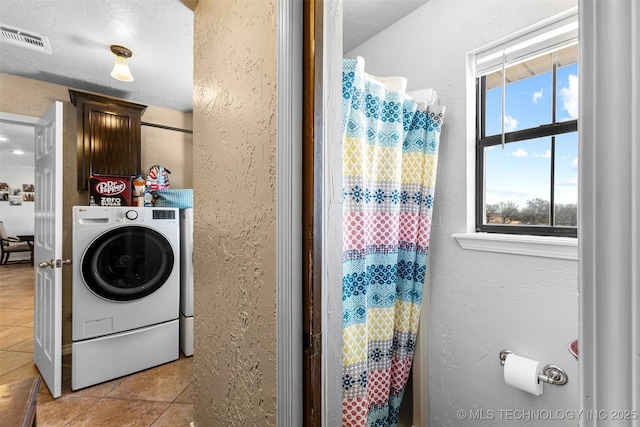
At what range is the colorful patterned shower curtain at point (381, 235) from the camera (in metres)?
1.19

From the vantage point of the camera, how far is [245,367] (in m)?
1.01

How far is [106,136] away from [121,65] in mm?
897

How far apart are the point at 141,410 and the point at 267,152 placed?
2.15 metres

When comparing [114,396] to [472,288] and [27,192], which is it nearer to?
[472,288]

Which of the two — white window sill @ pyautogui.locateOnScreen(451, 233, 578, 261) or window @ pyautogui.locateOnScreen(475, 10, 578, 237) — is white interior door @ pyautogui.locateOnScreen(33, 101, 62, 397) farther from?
window @ pyautogui.locateOnScreen(475, 10, 578, 237)

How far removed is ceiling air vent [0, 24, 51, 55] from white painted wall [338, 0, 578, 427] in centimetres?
246

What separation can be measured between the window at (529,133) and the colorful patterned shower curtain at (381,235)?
0.99 ft

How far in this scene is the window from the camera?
130 centimetres

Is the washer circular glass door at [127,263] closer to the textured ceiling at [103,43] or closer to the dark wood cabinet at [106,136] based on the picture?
the dark wood cabinet at [106,136]

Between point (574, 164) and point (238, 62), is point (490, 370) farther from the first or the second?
point (238, 62)

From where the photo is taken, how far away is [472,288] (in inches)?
58.9

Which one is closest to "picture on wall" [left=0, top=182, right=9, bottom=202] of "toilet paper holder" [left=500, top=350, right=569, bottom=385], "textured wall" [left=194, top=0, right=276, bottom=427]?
"textured wall" [left=194, top=0, right=276, bottom=427]

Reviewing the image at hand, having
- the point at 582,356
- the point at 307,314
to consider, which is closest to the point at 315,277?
the point at 307,314

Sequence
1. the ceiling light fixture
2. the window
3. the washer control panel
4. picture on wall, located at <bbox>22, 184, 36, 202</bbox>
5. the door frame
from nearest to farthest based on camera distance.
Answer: the door frame, the window, the ceiling light fixture, the washer control panel, picture on wall, located at <bbox>22, 184, 36, 202</bbox>
